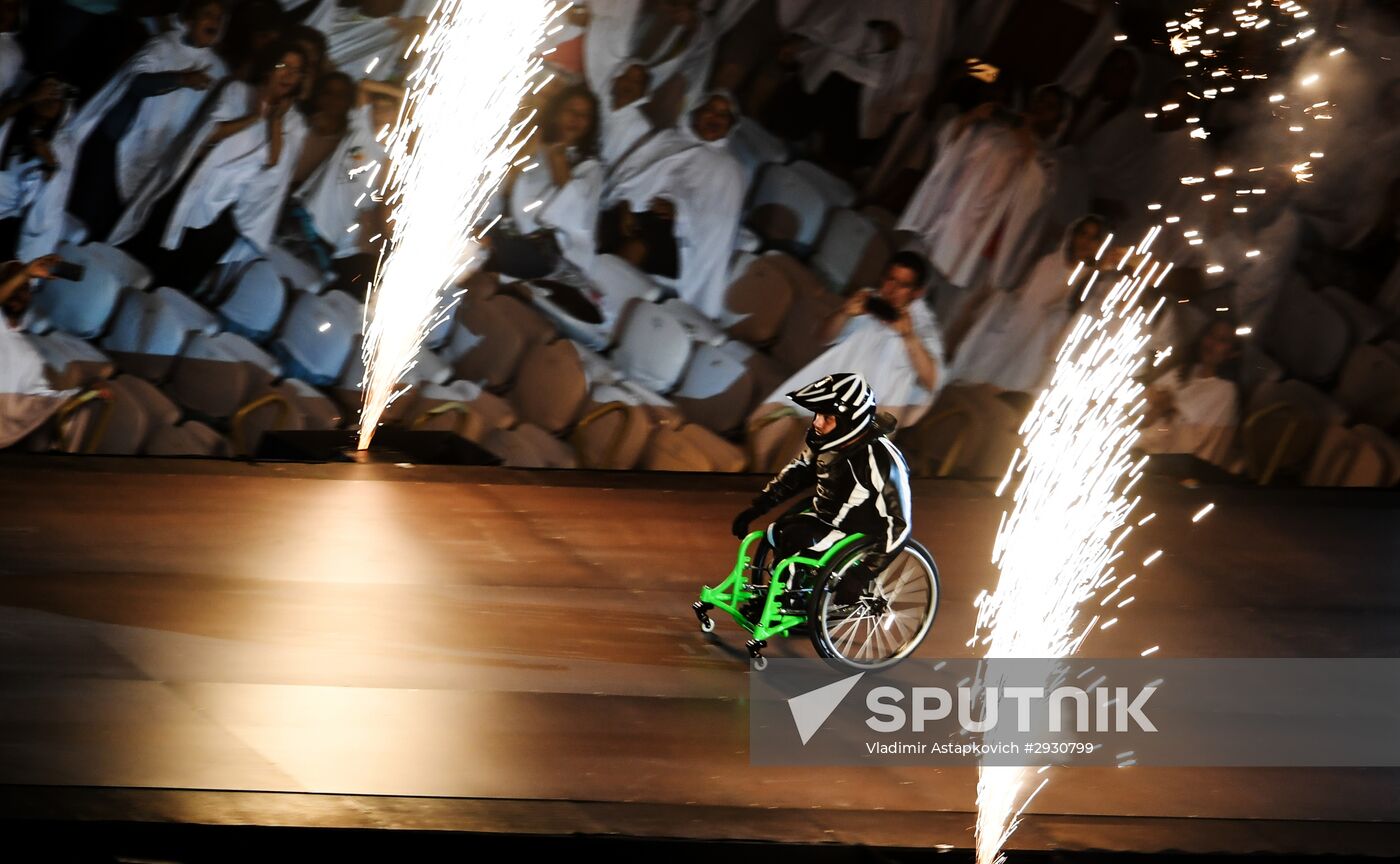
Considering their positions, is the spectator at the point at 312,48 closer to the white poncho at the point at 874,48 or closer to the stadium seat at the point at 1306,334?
the white poncho at the point at 874,48

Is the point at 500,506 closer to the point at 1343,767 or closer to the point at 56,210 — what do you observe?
the point at 56,210

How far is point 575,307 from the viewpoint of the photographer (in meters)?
11.7

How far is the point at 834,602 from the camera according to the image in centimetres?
685

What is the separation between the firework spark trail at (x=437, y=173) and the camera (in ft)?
37.4

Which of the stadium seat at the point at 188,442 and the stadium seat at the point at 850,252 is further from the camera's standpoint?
the stadium seat at the point at 850,252

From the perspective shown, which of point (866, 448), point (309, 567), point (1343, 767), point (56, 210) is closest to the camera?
point (1343, 767)

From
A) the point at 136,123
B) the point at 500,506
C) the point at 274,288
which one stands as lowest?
the point at 500,506

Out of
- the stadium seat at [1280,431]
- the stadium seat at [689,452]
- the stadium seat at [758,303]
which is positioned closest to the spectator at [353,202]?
the stadium seat at [689,452]

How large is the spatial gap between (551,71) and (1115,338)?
534cm

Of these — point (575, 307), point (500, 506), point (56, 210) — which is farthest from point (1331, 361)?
point (56, 210)

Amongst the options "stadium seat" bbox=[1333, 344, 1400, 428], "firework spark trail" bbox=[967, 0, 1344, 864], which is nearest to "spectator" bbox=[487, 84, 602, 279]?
"firework spark trail" bbox=[967, 0, 1344, 864]

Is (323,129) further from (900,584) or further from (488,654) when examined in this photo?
(900,584)

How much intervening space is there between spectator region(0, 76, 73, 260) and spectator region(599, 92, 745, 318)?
4.38 m

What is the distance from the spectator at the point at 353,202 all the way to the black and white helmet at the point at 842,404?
5.78 m
